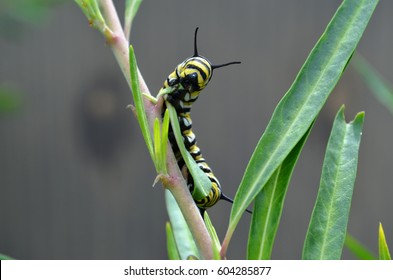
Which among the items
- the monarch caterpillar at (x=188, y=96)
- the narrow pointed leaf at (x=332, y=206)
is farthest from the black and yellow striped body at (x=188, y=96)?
the narrow pointed leaf at (x=332, y=206)

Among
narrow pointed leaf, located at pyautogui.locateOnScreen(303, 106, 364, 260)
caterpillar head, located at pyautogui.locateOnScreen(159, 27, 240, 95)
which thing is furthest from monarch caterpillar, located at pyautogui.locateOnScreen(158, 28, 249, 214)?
narrow pointed leaf, located at pyautogui.locateOnScreen(303, 106, 364, 260)

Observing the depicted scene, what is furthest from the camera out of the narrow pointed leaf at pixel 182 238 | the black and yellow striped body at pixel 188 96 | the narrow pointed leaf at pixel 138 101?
the narrow pointed leaf at pixel 182 238

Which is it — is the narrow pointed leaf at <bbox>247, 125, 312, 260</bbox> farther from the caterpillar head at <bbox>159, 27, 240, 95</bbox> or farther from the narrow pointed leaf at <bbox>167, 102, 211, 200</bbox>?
the caterpillar head at <bbox>159, 27, 240, 95</bbox>

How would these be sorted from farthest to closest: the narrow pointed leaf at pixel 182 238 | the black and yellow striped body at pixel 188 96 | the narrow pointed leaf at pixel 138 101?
the narrow pointed leaf at pixel 182 238, the black and yellow striped body at pixel 188 96, the narrow pointed leaf at pixel 138 101

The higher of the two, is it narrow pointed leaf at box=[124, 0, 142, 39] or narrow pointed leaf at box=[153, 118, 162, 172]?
narrow pointed leaf at box=[124, 0, 142, 39]

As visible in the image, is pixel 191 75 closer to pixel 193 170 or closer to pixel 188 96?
pixel 188 96

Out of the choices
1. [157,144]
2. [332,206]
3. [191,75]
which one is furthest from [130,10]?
[332,206]

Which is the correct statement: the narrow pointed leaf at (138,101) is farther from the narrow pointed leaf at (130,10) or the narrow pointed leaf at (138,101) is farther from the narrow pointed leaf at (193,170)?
the narrow pointed leaf at (130,10)

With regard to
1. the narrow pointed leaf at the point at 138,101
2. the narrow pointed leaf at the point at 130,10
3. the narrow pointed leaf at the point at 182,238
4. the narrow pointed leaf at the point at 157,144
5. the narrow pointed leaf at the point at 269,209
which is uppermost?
the narrow pointed leaf at the point at 130,10
